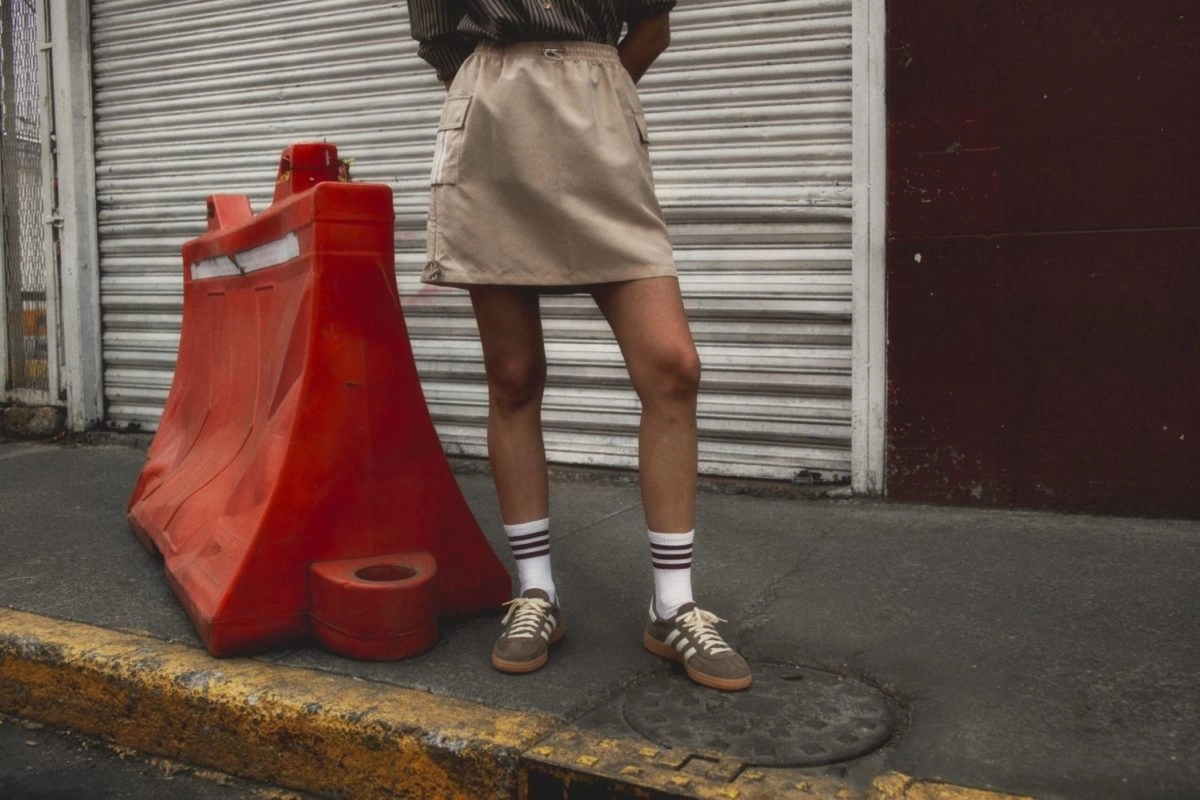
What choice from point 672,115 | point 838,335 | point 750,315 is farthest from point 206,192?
point 838,335

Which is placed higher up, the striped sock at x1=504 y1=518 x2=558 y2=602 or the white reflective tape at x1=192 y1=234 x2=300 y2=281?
the white reflective tape at x1=192 y1=234 x2=300 y2=281

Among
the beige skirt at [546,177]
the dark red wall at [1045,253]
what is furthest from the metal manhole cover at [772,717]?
the dark red wall at [1045,253]

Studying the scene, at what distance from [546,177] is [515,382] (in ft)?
1.57

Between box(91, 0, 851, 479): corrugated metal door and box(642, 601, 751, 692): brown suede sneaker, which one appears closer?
box(642, 601, 751, 692): brown suede sneaker

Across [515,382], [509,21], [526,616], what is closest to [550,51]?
[509,21]

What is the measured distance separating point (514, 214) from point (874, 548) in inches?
65.1

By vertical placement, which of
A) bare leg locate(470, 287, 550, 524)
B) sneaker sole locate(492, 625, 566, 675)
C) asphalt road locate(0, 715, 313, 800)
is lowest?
asphalt road locate(0, 715, 313, 800)

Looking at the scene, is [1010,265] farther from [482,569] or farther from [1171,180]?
[482,569]

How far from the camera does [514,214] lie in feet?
8.36

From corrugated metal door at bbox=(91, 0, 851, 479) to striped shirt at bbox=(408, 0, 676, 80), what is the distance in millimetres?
1657

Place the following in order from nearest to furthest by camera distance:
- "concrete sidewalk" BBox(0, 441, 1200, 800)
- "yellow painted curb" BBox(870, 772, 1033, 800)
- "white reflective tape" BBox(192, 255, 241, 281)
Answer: "yellow painted curb" BBox(870, 772, 1033, 800) → "concrete sidewalk" BBox(0, 441, 1200, 800) → "white reflective tape" BBox(192, 255, 241, 281)

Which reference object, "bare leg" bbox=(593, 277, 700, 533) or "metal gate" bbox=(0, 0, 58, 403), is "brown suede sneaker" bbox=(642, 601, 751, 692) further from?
"metal gate" bbox=(0, 0, 58, 403)

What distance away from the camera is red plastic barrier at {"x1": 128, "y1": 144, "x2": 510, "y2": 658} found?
8.64ft

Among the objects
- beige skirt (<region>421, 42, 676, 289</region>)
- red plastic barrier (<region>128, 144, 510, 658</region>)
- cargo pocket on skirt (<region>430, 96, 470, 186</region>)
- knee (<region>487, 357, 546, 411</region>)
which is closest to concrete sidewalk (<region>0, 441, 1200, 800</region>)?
red plastic barrier (<region>128, 144, 510, 658</region>)
